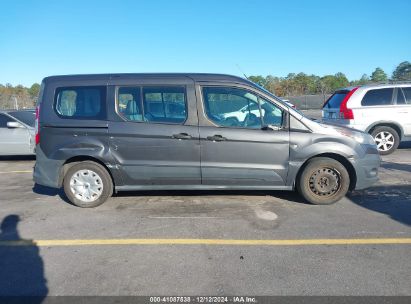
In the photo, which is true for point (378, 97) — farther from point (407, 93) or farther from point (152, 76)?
point (152, 76)

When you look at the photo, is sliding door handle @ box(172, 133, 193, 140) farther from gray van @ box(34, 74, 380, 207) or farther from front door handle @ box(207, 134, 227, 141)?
front door handle @ box(207, 134, 227, 141)

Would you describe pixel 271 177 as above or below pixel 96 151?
below

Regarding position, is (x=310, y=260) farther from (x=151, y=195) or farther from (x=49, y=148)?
(x=49, y=148)

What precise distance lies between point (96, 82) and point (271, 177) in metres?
2.97

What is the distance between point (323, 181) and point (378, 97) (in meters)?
5.03

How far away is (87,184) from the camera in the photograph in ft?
16.7

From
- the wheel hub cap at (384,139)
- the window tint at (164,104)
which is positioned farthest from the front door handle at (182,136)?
the wheel hub cap at (384,139)

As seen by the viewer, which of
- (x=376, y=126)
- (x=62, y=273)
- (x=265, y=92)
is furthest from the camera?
(x=376, y=126)

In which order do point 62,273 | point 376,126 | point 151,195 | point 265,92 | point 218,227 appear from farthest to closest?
1. point 376,126
2. point 151,195
3. point 265,92
4. point 218,227
5. point 62,273

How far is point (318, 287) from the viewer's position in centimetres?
293

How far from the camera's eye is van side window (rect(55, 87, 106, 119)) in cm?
498

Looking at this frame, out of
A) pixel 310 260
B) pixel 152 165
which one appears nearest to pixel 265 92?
pixel 152 165

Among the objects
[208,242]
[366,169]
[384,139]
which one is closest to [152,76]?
[208,242]

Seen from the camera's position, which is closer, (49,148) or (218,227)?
(218,227)
